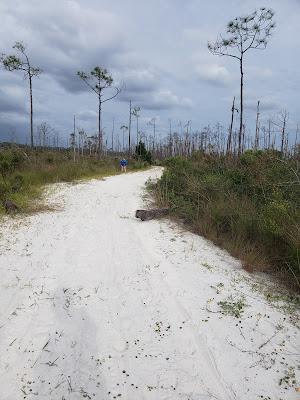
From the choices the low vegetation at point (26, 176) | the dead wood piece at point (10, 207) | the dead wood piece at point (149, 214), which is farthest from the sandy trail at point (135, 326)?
the low vegetation at point (26, 176)

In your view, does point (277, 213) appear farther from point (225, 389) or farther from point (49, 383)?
point (49, 383)

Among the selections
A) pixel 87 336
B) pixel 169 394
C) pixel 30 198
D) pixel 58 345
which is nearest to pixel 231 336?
pixel 169 394

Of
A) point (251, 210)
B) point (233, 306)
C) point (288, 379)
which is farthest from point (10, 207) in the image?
point (288, 379)

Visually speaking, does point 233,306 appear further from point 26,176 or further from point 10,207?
point 26,176

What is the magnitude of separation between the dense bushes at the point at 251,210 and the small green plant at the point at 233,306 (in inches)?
38.8

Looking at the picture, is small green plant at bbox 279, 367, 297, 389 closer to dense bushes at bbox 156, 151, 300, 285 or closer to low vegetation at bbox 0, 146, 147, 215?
dense bushes at bbox 156, 151, 300, 285

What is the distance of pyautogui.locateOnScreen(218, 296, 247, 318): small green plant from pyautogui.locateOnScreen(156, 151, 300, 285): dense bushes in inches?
38.8

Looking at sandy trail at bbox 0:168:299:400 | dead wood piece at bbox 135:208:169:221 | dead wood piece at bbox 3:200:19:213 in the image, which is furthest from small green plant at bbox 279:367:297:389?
dead wood piece at bbox 3:200:19:213

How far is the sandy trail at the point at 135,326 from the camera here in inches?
118

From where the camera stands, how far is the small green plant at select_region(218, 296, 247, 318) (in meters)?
4.15

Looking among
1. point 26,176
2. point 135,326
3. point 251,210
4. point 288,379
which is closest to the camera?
point 288,379

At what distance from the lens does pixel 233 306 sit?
431 cm

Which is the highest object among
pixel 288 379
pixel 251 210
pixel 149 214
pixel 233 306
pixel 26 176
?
pixel 26 176

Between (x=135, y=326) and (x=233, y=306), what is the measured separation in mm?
1314
